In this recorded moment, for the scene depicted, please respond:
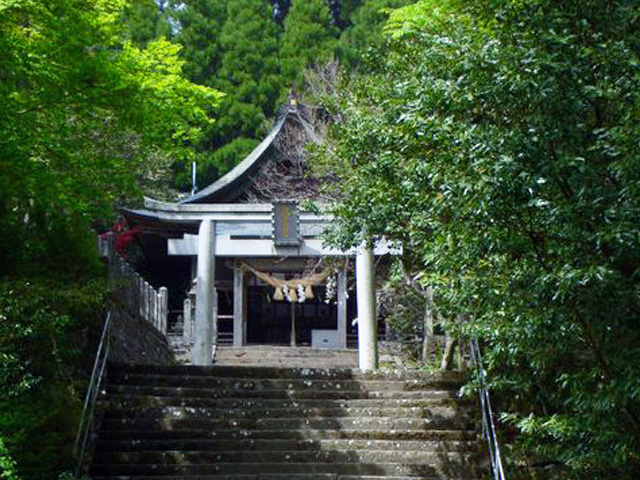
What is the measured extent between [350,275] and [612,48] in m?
19.6

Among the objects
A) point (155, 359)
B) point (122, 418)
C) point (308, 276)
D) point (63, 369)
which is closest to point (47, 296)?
point (63, 369)

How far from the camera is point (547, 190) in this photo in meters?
6.51

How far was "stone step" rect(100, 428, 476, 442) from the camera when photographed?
10.1 metres

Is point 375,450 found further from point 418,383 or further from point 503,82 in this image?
point 503,82

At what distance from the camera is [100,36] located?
1039 centimetres

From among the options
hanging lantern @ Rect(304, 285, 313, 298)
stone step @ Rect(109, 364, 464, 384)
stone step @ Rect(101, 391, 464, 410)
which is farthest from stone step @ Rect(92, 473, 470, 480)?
hanging lantern @ Rect(304, 285, 313, 298)

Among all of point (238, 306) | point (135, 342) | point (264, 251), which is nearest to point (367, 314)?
point (135, 342)

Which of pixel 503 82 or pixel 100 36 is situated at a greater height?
pixel 100 36

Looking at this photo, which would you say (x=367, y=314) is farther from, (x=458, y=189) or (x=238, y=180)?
(x=238, y=180)

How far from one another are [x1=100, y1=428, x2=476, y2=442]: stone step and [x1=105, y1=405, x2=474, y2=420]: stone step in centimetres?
33

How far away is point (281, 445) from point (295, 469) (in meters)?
0.50

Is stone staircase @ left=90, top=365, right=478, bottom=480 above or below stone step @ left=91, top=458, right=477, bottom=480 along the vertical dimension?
above

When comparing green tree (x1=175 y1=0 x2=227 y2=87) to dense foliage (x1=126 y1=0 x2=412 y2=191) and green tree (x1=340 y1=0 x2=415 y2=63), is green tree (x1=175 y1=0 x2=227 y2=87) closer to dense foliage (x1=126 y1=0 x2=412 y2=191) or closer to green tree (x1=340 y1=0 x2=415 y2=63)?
dense foliage (x1=126 y1=0 x2=412 y2=191)

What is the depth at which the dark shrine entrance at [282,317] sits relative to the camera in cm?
2881
